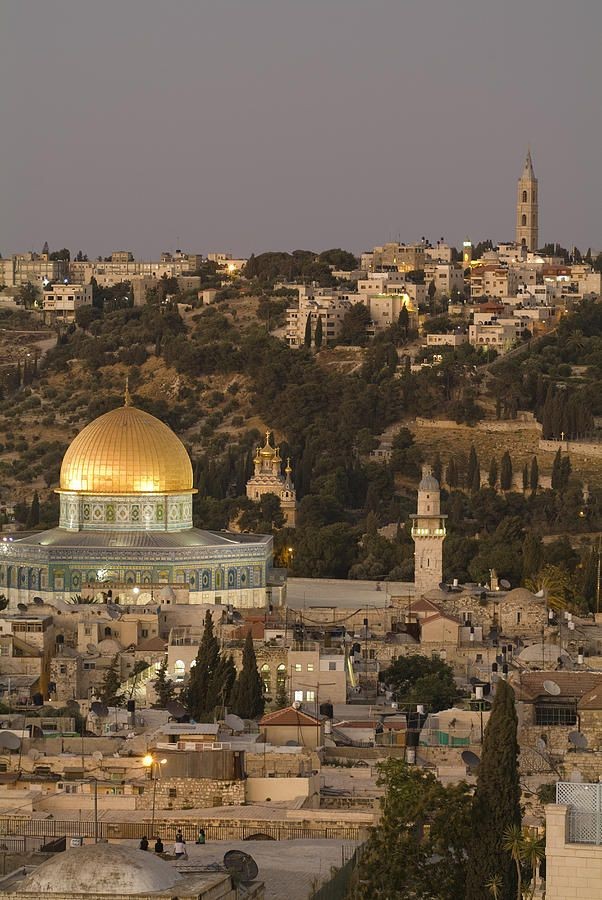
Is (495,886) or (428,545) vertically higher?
(495,886)

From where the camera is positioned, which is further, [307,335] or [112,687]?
[307,335]

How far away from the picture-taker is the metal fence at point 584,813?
1572cm

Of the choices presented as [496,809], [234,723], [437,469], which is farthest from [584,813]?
[437,469]

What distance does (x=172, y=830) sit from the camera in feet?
69.7

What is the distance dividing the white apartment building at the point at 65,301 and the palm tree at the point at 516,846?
89.0 m

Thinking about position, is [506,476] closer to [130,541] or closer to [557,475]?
[557,475]

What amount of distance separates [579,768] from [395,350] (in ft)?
207

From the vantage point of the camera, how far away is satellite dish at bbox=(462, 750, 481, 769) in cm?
2564

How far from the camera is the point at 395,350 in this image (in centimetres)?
8738

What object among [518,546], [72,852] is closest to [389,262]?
[518,546]

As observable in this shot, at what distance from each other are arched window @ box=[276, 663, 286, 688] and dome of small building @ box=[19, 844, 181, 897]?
2050 cm

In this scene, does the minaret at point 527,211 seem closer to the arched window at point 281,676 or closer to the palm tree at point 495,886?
the arched window at point 281,676

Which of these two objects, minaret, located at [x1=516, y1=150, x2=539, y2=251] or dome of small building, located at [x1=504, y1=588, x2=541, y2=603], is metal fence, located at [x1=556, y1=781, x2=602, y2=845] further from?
minaret, located at [x1=516, y1=150, x2=539, y2=251]

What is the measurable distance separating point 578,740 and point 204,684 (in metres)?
7.75
